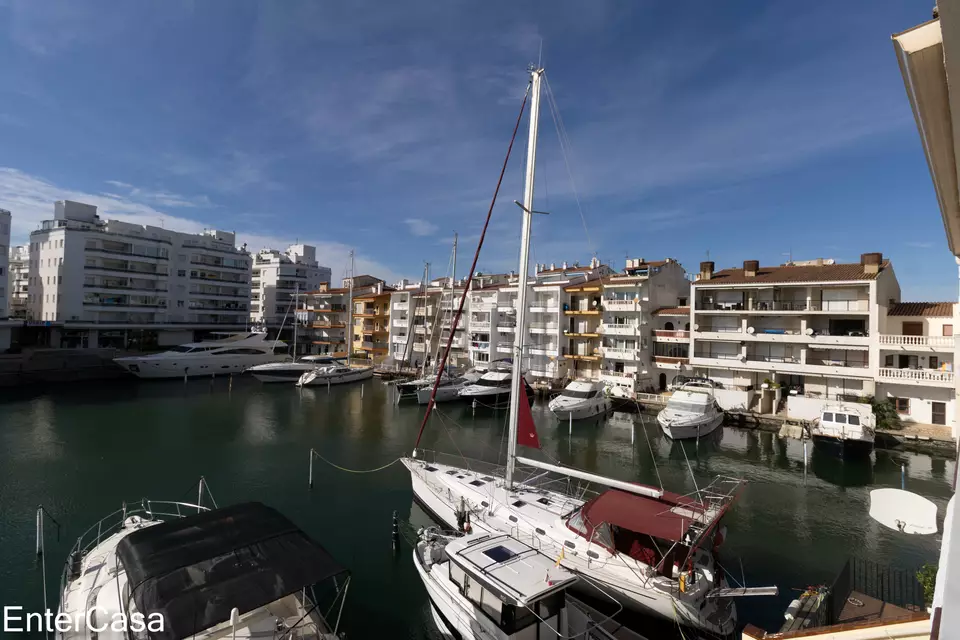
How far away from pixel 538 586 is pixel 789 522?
14.2 m

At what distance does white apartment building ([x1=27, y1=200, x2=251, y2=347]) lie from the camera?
61656 mm

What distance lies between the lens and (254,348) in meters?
64.1

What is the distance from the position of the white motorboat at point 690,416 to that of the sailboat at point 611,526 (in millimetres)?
16312

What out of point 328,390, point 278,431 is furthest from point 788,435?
point 328,390

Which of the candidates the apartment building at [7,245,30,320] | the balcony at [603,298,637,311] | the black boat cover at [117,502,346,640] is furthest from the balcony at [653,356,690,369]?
the apartment building at [7,245,30,320]

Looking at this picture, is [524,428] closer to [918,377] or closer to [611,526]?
[611,526]

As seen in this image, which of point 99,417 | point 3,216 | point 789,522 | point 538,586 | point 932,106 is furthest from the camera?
point 3,216

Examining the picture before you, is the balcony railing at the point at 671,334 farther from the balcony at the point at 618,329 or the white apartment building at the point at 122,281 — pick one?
the white apartment building at the point at 122,281

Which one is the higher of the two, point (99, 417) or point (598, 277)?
point (598, 277)

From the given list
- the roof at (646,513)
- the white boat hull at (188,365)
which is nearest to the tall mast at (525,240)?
the roof at (646,513)

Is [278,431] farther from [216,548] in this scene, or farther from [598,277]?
[598,277]

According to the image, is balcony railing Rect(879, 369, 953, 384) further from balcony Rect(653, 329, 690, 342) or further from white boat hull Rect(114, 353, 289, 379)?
white boat hull Rect(114, 353, 289, 379)

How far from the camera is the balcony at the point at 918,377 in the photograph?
31.0 metres

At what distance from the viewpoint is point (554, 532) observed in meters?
13.9
